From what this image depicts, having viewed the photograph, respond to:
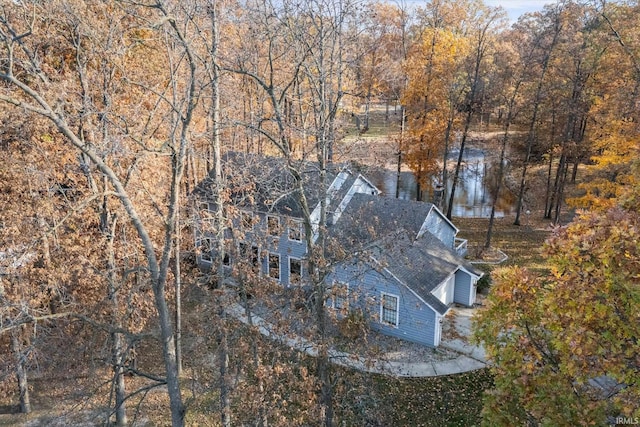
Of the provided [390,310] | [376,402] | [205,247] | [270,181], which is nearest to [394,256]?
[390,310]

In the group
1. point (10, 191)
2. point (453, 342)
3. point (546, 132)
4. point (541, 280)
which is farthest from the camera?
point (546, 132)

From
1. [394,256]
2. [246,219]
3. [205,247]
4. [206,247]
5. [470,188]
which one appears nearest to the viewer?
[246,219]

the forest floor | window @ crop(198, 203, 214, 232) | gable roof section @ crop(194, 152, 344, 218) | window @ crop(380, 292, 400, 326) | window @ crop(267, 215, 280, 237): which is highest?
gable roof section @ crop(194, 152, 344, 218)

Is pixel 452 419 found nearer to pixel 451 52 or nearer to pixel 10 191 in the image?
pixel 10 191

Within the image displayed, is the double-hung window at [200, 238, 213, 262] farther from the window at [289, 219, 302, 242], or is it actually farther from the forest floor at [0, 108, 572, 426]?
the window at [289, 219, 302, 242]

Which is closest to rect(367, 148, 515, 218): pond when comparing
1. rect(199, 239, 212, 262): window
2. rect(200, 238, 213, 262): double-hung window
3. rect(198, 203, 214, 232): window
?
rect(199, 239, 212, 262): window

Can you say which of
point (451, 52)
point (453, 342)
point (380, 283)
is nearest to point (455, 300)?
point (453, 342)

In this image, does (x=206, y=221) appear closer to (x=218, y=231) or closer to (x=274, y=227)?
(x=218, y=231)
